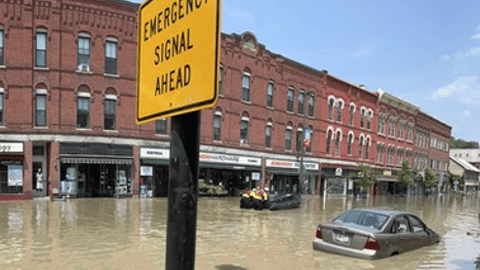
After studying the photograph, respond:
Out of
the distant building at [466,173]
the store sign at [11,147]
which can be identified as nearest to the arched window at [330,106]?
the store sign at [11,147]

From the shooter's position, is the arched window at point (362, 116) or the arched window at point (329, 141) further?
the arched window at point (362, 116)

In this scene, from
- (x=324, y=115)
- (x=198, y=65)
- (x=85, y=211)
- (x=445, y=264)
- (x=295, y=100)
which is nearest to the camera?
(x=198, y=65)

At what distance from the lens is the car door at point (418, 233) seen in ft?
37.5

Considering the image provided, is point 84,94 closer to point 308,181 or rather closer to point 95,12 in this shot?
point 95,12

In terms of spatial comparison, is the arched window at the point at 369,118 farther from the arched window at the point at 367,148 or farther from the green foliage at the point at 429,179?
the green foliage at the point at 429,179

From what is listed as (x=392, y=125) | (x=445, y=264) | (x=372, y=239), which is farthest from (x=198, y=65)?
(x=392, y=125)

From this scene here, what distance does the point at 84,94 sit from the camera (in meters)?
24.5

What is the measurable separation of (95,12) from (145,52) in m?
24.8

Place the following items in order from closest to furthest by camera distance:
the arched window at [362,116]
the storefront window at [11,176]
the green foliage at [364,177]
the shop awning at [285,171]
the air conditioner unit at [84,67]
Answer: the storefront window at [11,176] < the air conditioner unit at [84,67] < the shop awning at [285,171] < the green foliage at [364,177] < the arched window at [362,116]

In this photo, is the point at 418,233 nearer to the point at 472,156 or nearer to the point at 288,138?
the point at 288,138

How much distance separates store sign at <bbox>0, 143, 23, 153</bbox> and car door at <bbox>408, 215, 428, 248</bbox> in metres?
21.0

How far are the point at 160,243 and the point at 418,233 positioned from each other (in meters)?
7.57

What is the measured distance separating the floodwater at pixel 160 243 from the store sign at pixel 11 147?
5.39 meters

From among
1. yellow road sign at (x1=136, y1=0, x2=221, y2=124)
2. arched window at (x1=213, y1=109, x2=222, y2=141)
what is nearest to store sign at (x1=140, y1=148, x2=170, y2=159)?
arched window at (x1=213, y1=109, x2=222, y2=141)
